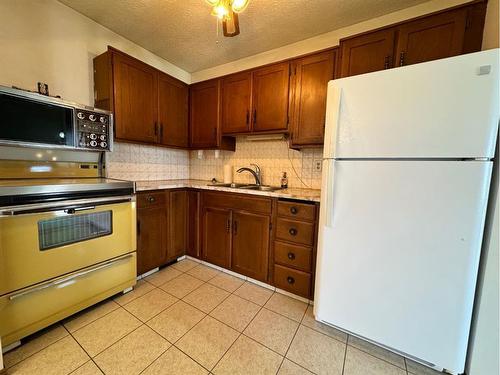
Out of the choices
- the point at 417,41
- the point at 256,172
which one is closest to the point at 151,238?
the point at 256,172

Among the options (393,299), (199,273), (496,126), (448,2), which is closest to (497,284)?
(393,299)

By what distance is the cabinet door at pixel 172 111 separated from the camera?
2348 millimetres

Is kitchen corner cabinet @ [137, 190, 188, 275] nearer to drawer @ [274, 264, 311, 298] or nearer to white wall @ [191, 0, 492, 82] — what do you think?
drawer @ [274, 264, 311, 298]

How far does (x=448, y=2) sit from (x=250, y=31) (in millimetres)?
Answer: 1583

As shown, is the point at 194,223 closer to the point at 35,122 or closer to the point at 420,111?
the point at 35,122

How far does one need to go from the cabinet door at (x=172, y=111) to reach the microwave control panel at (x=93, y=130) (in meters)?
0.63

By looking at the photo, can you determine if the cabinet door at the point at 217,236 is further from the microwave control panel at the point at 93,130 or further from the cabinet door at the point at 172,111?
the microwave control panel at the point at 93,130

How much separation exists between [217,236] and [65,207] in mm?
1308

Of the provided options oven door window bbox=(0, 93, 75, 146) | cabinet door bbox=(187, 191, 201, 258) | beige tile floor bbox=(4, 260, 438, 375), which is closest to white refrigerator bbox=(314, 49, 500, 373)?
beige tile floor bbox=(4, 260, 438, 375)

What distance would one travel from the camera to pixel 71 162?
5.77 ft

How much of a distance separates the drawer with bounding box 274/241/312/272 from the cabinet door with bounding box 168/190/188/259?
1.17m

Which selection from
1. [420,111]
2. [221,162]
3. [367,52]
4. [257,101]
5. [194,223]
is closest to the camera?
[420,111]

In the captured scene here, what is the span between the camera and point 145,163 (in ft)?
8.39

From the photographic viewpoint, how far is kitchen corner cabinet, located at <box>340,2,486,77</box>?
1.31 meters
